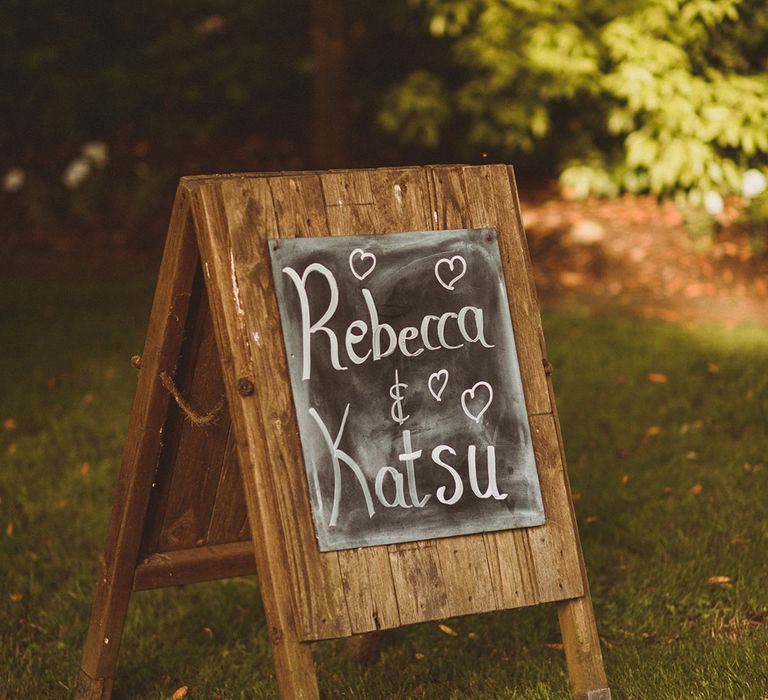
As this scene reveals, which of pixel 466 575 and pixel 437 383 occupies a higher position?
pixel 437 383

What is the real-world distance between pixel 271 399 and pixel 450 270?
1.91 feet

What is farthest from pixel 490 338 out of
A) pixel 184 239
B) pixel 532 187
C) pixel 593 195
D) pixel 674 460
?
pixel 532 187

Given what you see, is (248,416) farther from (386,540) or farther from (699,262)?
(699,262)

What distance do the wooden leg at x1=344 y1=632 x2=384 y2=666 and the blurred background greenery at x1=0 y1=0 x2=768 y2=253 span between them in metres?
5.03

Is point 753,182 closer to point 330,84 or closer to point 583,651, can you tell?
point 330,84

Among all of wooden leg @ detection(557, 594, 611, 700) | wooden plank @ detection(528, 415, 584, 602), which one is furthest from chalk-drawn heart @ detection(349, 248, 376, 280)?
wooden leg @ detection(557, 594, 611, 700)

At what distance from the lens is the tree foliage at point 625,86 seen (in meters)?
7.48

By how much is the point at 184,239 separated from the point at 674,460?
302cm

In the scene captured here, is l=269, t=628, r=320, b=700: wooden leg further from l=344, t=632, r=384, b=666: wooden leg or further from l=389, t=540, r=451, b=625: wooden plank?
l=344, t=632, r=384, b=666: wooden leg

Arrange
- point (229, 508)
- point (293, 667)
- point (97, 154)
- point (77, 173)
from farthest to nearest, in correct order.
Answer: point (97, 154)
point (77, 173)
point (229, 508)
point (293, 667)

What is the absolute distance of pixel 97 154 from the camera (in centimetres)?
1100

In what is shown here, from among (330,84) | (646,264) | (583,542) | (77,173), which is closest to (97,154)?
(77,173)

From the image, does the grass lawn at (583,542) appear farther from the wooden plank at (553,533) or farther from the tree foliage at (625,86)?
the tree foliage at (625,86)

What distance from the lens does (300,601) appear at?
8.10 ft
